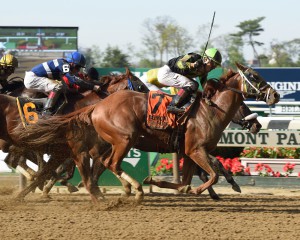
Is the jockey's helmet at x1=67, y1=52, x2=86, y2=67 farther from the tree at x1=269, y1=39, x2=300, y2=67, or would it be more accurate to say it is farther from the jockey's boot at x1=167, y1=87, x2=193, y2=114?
the tree at x1=269, y1=39, x2=300, y2=67

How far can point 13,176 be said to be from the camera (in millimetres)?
12523

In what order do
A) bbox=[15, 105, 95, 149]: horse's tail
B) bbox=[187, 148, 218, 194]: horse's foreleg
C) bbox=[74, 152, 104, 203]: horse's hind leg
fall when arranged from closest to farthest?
bbox=[187, 148, 218, 194]: horse's foreleg → bbox=[74, 152, 104, 203]: horse's hind leg → bbox=[15, 105, 95, 149]: horse's tail

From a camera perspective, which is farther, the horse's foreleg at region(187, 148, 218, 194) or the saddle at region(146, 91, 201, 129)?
the saddle at region(146, 91, 201, 129)

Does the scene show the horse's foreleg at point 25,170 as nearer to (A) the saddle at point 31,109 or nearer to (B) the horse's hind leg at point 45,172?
(B) the horse's hind leg at point 45,172

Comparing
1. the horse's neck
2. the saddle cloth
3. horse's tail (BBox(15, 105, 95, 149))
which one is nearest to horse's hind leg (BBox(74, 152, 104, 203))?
horse's tail (BBox(15, 105, 95, 149))

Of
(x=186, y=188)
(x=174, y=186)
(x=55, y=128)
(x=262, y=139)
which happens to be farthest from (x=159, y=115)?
(x=262, y=139)

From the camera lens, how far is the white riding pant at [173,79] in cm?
940

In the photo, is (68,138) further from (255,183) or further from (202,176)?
(255,183)

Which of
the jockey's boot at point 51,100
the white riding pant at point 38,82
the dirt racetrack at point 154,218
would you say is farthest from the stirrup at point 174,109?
the white riding pant at point 38,82

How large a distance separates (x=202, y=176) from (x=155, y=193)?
82 centimetres

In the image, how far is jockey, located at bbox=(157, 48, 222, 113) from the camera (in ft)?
30.3

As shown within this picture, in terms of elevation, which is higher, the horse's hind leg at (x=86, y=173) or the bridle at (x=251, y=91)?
the bridle at (x=251, y=91)

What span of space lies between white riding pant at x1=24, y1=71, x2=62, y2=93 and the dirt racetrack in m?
1.54

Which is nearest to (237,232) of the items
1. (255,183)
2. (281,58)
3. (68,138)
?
(68,138)
